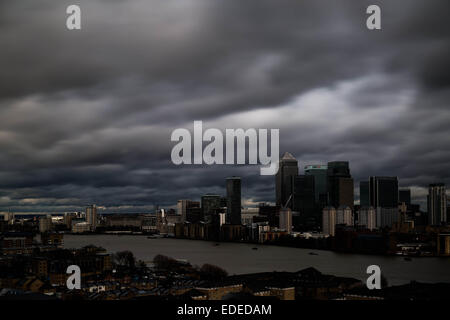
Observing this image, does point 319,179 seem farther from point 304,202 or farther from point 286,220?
point 286,220

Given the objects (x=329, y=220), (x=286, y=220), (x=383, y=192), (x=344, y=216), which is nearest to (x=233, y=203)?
(x=286, y=220)

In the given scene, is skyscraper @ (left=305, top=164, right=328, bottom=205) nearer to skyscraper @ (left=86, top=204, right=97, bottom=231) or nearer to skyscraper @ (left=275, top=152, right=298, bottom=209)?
skyscraper @ (left=275, top=152, right=298, bottom=209)

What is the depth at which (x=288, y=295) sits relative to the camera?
6.79m

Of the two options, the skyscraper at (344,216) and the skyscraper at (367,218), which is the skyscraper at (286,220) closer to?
the skyscraper at (344,216)

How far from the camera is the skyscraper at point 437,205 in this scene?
77.6 feet

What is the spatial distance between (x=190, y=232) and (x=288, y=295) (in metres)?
21.8

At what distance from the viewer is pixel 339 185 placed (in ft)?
98.9

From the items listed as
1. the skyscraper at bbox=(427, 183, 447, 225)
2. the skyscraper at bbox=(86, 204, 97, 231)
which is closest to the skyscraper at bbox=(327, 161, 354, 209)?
the skyscraper at bbox=(427, 183, 447, 225)

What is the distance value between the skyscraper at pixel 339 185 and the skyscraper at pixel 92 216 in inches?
635

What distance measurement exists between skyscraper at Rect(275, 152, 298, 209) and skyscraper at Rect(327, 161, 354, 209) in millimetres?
2524

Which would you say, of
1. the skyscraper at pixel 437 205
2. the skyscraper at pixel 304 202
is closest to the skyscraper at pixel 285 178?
the skyscraper at pixel 304 202

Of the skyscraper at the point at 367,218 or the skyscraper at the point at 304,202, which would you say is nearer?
the skyscraper at the point at 367,218
